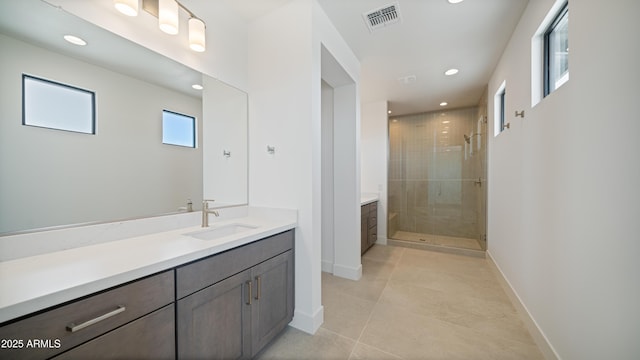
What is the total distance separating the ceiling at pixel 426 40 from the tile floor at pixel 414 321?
2.66 metres

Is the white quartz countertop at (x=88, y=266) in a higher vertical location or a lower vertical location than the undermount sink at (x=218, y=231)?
higher

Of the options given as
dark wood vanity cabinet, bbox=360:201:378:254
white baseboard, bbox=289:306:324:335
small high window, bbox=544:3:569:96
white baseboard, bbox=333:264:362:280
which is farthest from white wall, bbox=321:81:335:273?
→ small high window, bbox=544:3:569:96

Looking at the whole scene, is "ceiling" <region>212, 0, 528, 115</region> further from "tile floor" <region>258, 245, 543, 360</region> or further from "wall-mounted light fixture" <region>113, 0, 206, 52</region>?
"tile floor" <region>258, 245, 543, 360</region>

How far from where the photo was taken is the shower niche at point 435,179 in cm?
417

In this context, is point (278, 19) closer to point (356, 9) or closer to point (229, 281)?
point (356, 9)

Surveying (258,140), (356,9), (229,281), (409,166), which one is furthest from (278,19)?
(409,166)

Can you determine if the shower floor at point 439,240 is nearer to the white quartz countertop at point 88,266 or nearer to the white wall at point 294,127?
the white wall at point 294,127

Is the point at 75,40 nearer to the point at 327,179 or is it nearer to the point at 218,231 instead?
the point at 218,231

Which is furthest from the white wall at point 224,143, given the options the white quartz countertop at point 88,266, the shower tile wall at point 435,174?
the shower tile wall at point 435,174

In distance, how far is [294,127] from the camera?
69.0 inches

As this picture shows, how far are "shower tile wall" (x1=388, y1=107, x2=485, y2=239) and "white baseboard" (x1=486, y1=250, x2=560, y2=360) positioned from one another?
1.87 m

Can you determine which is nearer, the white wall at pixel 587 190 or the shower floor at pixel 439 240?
the white wall at pixel 587 190

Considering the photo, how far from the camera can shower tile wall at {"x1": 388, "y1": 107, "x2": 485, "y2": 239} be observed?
167 inches

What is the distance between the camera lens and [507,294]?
2271mm
